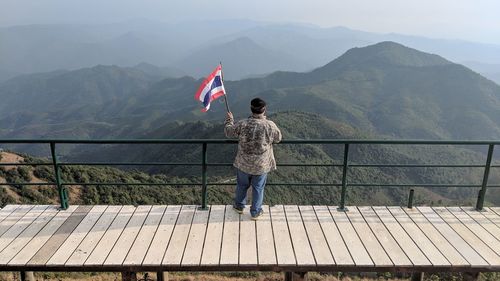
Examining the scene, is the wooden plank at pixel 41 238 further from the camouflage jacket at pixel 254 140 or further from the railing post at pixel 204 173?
the camouflage jacket at pixel 254 140

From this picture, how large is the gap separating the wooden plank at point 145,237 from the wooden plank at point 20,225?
1.57 m

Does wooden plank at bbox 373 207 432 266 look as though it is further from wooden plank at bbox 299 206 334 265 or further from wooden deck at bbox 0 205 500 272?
wooden plank at bbox 299 206 334 265

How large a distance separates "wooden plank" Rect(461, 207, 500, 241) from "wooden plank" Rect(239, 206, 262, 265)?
10.3ft

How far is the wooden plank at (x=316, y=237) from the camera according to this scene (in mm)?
4398

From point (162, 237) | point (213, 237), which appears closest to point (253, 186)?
point (213, 237)

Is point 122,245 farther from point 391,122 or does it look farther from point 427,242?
point 391,122

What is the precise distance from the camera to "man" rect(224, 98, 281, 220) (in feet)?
16.3

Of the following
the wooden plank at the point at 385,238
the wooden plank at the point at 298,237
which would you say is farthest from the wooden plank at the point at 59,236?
the wooden plank at the point at 385,238

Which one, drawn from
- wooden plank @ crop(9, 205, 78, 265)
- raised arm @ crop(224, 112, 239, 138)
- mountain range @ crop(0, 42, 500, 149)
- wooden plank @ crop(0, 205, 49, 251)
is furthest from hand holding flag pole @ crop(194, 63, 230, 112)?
mountain range @ crop(0, 42, 500, 149)

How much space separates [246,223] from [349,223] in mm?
1410

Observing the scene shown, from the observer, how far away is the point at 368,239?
4852 millimetres

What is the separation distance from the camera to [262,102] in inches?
195

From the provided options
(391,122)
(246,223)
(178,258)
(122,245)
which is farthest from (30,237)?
(391,122)

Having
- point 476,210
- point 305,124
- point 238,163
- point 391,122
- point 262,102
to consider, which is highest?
point 262,102
